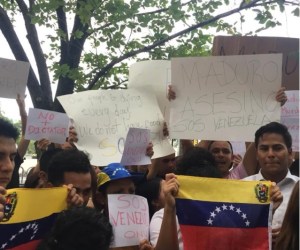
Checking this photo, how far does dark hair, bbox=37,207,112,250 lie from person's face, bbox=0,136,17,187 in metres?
0.70

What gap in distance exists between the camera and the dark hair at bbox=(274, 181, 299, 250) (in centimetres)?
204

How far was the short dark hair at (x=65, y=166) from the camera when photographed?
2939 mm

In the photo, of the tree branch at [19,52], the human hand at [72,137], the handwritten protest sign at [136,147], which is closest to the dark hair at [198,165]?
the handwritten protest sign at [136,147]

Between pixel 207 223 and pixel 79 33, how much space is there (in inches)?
171

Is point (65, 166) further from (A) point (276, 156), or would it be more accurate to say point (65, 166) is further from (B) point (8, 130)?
(A) point (276, 156)

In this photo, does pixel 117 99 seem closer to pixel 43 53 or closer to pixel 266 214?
pixel 266 214

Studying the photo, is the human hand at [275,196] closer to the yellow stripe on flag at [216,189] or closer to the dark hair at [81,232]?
the yellow stripe on flag at [216,189]

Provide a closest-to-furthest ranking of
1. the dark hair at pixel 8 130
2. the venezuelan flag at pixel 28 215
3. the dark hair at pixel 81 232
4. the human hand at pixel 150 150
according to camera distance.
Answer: the dark hair at pixel 81 232 < the venezuelan flag at pixel 28 215 < the dark hair at pixel 8 130 < the human hand at pixel 150 150

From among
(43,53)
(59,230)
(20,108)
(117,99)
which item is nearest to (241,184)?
(59,230)

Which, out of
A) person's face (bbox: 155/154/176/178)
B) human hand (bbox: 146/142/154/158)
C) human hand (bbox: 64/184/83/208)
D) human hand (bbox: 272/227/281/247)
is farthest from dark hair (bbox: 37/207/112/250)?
person's face (bbox: 155/154/176/178)

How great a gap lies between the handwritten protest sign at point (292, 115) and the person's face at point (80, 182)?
5.98 feet

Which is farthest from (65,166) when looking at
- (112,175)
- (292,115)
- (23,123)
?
(292,115)

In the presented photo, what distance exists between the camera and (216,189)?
8.61ft

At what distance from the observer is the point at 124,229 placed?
2.87 metres
